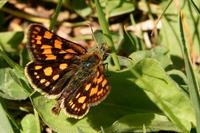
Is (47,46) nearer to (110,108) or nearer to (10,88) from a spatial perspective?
(10,88)

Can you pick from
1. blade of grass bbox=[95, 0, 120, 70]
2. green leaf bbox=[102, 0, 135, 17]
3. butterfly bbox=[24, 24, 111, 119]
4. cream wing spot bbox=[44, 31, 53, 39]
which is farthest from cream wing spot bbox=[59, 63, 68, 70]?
green leaf bbox=[102, 0, 135, 17]

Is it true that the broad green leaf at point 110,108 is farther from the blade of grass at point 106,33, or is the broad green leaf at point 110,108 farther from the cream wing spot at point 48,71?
the cream wing spot at point 48,71

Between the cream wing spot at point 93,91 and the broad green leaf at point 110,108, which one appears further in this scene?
the broad green leaf at point 110,108

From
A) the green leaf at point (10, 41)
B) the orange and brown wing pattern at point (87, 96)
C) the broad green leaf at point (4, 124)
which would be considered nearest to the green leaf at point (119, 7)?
the green leaf at point (10, 41)

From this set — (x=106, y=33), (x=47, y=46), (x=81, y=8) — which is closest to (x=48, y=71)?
Answer: (x=47, y=46)

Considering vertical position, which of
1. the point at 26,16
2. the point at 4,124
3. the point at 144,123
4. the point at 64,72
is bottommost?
the point at 144,123

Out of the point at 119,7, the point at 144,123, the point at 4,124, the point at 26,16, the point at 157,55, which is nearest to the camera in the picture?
the point at 4,124

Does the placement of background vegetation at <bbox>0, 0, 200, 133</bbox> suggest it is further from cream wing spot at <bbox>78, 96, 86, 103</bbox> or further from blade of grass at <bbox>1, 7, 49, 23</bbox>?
cream wing spot at <bbox>78, 96, 86, 103</bbox>
